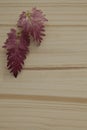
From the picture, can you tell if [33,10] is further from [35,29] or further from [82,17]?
[82,17]

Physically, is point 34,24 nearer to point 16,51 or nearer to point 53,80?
point 16,51

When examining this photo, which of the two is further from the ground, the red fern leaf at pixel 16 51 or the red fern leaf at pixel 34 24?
the red fern leaf at pixel 34 24

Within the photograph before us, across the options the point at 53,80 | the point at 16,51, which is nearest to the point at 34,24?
the point at 16,51

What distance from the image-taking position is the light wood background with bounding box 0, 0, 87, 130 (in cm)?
114

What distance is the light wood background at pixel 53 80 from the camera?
1139 mm

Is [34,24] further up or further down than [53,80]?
further up

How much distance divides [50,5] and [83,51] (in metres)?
0.25

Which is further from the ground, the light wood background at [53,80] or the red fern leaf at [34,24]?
the red fern leaf at [34,24]

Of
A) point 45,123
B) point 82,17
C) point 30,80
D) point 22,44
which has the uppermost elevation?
point 82,17

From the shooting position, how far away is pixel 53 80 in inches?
46.1

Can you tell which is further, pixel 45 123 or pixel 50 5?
pixel 50 5

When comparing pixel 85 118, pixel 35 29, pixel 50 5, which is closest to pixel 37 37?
pixel 35 29

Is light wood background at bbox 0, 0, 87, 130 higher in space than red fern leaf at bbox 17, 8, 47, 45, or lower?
lower

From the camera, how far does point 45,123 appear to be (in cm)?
114
